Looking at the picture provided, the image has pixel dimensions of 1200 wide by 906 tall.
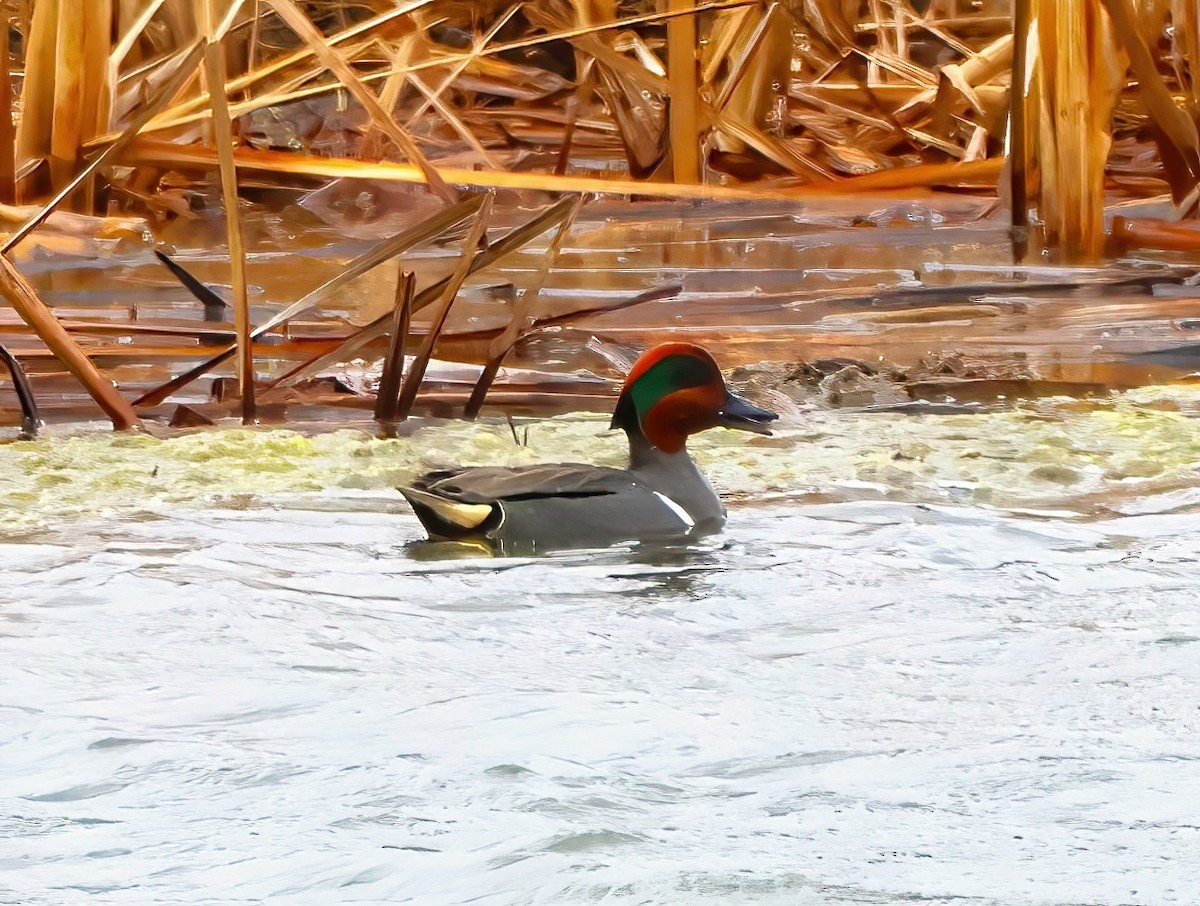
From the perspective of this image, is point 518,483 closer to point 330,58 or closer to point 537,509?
point 537,509

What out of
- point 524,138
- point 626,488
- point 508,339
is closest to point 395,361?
point 508,339

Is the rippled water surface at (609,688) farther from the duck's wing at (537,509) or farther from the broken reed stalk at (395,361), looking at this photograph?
the broken reed stalk at (395,361)

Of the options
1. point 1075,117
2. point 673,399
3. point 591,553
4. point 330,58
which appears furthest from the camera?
point 1075,117

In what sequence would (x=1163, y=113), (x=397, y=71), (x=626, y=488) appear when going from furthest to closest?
1. (x=1163, y=113)
2. (x=397, y=71)
3. (x=626, y=488)

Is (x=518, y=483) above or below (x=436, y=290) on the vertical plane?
below

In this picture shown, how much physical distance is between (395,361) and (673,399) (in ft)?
3.56

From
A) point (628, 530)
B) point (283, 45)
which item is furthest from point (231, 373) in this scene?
point (283, 45)

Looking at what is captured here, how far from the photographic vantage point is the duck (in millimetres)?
4516

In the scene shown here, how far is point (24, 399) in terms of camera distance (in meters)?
5.67

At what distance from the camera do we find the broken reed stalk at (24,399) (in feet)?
18.3

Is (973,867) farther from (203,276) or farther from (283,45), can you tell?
(283,45)

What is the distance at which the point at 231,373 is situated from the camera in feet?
21.8

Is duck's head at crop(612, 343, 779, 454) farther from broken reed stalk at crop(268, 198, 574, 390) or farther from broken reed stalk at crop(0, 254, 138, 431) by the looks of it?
broken reed stalk at crop(0, 254, 138, 431)

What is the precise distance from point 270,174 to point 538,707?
753cm
